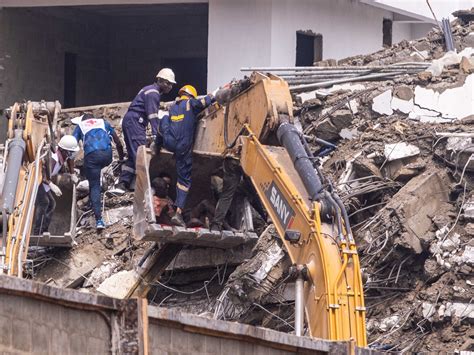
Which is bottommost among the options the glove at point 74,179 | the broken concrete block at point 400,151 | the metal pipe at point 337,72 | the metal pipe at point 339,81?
the glove at point 74,179

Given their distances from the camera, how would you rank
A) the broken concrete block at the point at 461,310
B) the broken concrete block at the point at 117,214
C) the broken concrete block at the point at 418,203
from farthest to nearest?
1. the broken concrete block at the point at 117,214
2. the broken concrete block at the point at 418,203
3. the broken concrete block at the point at 461,310

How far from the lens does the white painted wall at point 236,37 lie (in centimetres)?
2319

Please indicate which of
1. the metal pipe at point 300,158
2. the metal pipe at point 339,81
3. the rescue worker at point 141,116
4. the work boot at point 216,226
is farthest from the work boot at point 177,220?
the metal pipe at point 339,81

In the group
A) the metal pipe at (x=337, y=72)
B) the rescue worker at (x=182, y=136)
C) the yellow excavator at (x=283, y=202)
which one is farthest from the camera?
the metal pipe at (x=337, y=72)

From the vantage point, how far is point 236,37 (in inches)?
917

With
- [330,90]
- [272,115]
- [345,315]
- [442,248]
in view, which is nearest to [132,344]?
[345,315]

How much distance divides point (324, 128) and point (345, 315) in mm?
6471

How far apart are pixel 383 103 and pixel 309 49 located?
7.28 meters

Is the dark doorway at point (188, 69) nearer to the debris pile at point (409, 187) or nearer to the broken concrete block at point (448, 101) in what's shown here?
the debris pile at point (409, 187)

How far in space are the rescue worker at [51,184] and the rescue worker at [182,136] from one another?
144 cm

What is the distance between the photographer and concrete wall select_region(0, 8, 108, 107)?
81.2ft

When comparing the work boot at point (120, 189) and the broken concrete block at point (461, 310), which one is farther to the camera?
the work boot at point (120, 189)

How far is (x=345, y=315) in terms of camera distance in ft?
35.8

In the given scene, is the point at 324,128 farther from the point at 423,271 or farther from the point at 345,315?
the point at 345,315
